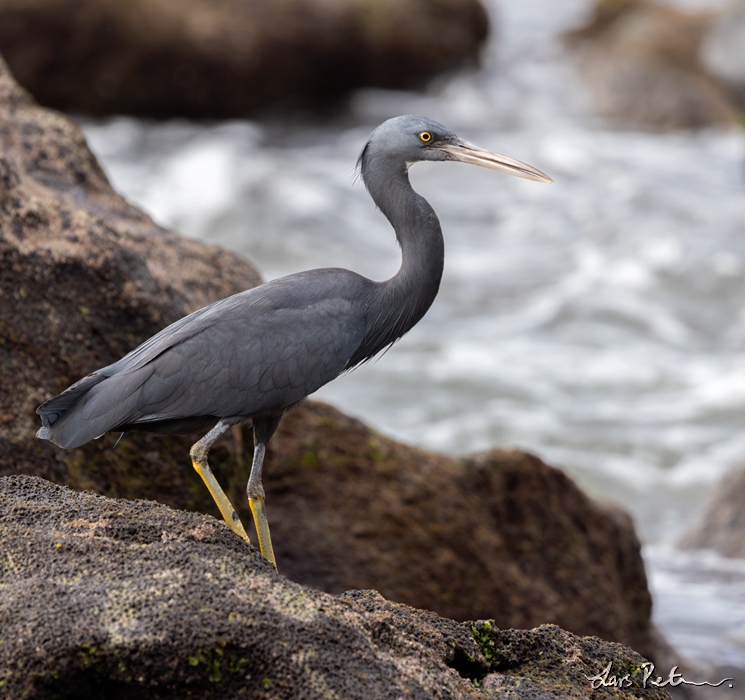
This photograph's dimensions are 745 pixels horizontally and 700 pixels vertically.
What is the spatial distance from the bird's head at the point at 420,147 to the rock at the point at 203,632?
223 cm

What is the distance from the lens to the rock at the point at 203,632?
2480 millimetres

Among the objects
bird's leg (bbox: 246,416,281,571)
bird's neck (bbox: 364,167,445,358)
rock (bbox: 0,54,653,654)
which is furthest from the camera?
bird's neck (bbox: 364,167,445,358)

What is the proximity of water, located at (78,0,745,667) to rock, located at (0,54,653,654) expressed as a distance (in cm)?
136

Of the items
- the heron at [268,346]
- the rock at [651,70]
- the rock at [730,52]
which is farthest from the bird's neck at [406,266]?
the rock at [730,52]

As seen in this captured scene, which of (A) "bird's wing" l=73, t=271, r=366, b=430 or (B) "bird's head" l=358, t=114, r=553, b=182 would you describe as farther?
(B) "bird's head" l=358, t=114, r=553, b=182

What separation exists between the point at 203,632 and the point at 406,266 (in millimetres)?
2471

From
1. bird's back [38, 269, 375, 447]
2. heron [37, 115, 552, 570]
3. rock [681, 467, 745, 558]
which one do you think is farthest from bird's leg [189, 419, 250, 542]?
rock [681, 467, 745, 558]

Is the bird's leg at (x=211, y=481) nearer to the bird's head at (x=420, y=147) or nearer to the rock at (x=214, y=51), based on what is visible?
the bird's head at (x=420, y=147)

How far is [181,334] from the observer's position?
4.05m

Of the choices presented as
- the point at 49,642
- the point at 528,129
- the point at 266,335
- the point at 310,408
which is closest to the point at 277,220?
Answer: the point at 528,129

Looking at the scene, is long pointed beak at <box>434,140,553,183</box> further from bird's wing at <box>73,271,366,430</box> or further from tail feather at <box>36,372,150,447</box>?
tail feather at <box>36,372,150,447</box>

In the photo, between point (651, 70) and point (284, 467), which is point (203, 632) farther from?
point (651, 70)

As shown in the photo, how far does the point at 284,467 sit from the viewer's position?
5812 mm

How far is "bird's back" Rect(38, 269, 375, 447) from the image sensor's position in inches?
151
